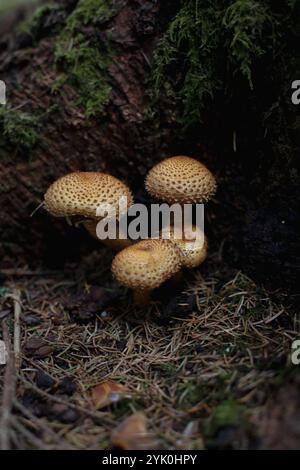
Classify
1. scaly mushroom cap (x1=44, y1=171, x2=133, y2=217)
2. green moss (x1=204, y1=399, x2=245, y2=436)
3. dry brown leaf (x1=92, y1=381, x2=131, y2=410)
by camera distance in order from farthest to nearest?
scaly mushroom cap (x1=44, y1=171, x2=133, y2=217), dry brown leaf (x1=92, y1=381, x2=131, y2=410), green moss (x1=204, y1=399, x2=245, y2=436)

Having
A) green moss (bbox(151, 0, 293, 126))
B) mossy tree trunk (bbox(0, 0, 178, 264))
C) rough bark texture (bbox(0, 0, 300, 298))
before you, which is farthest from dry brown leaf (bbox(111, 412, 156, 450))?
green moss (bbox(151, 0, 293, 126))

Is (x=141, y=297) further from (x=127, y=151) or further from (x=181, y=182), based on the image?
(x=127, y=151)

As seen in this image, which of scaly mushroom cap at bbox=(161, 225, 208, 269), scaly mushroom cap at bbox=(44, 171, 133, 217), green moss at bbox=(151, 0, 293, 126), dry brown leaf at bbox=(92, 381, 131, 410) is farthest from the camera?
scaly mushroom cap at bbox=(161, 225, 208, 269)

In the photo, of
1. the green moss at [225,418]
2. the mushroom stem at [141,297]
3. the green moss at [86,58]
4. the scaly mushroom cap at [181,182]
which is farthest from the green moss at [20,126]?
the green moss at [225,418]

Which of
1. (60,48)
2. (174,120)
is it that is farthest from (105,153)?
(60,48)

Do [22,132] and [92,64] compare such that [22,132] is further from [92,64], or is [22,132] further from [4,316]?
[4,316]

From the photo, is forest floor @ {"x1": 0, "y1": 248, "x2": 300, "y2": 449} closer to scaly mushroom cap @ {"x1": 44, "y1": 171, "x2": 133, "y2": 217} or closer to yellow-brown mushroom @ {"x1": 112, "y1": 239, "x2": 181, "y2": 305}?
yellow-brown mushroom @ {"x1": 112, "y1": 239, "x2": 181, "y2": 305}
